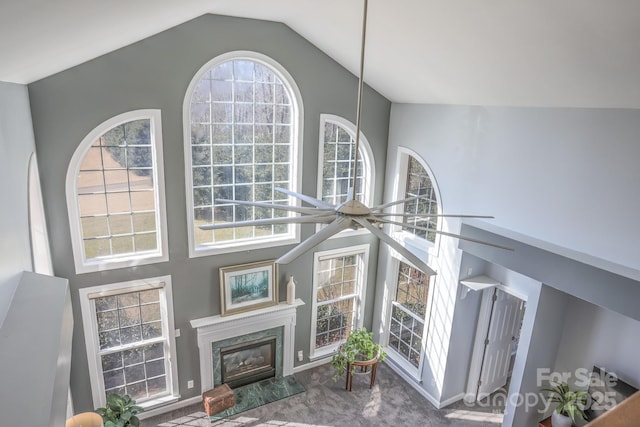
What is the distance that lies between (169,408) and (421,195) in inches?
199

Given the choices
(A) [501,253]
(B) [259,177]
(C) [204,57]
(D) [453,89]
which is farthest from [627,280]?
(C) [204,57]

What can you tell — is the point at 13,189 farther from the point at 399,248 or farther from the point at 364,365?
the point at 364,365

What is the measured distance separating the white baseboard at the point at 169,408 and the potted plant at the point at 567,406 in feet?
16.4

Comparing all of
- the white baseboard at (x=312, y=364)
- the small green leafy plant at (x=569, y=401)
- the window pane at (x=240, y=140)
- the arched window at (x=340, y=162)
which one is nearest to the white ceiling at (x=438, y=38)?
the window pane at (x=240, y=140)

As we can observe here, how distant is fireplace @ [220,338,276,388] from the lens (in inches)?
260

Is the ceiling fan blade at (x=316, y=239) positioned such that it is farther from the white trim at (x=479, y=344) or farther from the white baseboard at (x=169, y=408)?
the white baseboard at (x=169, y=408)

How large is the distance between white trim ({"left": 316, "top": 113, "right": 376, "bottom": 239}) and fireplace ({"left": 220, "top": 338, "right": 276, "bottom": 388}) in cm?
214

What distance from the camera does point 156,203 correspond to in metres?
5.65

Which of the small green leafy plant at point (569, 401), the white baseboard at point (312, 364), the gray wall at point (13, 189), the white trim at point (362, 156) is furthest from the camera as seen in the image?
the white baseboard at point (312, 364)

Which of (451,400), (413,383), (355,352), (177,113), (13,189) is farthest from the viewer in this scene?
(413,383)

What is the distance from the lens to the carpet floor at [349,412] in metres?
6.20

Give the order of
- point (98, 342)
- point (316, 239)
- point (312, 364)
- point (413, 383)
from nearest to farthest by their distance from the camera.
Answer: point (316, 239) < point (98, 342) < point (413, 383) < point (312, 364)

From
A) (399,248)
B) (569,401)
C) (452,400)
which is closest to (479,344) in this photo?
(452,400)

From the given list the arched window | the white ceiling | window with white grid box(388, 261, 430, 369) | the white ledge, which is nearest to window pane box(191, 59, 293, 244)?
the arched window
